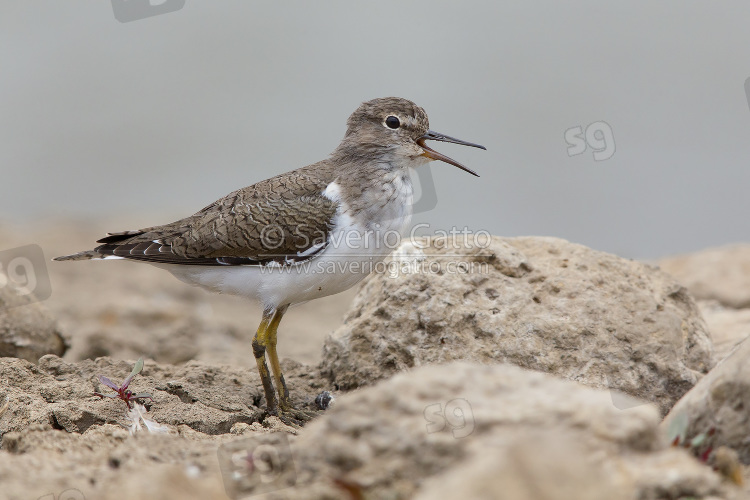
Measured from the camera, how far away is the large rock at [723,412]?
14.4ft

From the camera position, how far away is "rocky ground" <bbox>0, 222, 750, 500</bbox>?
11.7ft

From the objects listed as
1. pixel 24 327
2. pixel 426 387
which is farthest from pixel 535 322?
pixel 24 327

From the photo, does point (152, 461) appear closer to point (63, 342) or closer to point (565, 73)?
point (63, 342)

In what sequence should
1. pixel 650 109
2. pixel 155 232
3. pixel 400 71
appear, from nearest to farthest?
pixel 155 232 → pixel 650 109 → pixel 400 71

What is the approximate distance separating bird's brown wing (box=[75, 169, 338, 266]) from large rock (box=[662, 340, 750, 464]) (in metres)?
3.27

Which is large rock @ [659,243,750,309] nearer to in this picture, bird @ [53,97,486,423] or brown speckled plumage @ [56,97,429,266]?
bird @ [53,97,486,423]

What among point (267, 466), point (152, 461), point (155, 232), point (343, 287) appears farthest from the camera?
point (155, 232)

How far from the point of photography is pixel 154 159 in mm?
22812

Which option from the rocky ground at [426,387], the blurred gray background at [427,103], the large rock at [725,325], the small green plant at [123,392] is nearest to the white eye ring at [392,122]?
the rocky ground at [426,387]

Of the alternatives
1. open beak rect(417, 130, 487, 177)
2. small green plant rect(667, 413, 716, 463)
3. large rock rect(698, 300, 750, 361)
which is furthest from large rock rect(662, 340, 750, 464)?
open beak rect(417, 130, 487, 177)

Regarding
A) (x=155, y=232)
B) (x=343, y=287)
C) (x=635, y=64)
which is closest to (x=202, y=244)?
(x=155, y=232)

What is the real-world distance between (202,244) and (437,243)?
2.05 metres

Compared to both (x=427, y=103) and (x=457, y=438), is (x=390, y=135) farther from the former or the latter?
(x=427, y=103)

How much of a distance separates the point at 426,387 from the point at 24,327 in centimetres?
501
